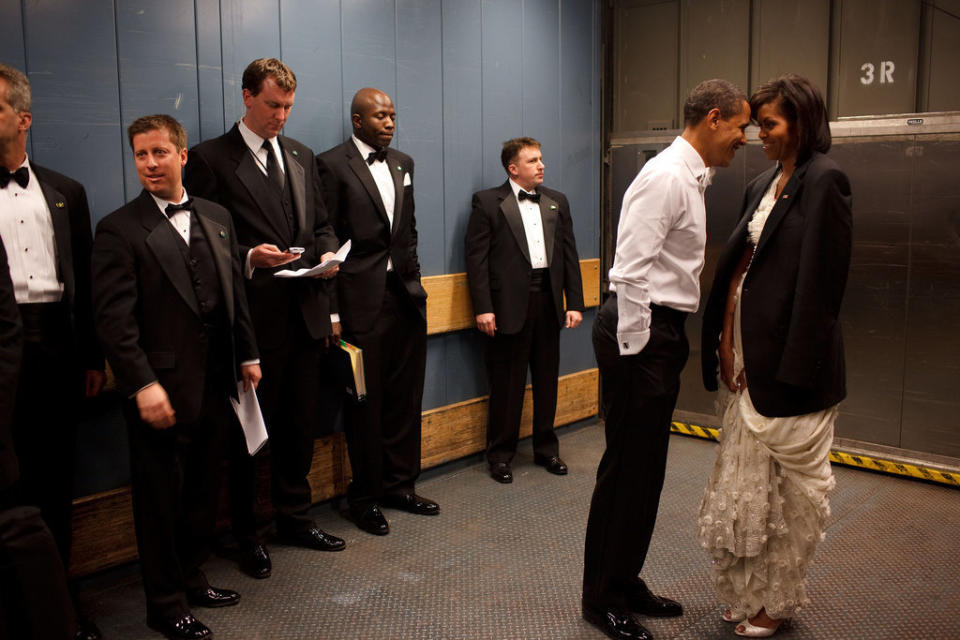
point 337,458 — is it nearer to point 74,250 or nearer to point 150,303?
point 150,303

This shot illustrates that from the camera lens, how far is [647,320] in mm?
2412

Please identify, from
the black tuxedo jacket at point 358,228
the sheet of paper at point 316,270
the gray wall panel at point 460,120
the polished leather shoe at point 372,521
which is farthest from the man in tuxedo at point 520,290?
the sheet of paper at point 316,270

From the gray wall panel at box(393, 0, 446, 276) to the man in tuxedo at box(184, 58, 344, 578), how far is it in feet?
2.66

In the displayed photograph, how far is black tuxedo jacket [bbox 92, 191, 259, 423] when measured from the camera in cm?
253

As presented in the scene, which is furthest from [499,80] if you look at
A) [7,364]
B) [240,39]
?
[7,364]

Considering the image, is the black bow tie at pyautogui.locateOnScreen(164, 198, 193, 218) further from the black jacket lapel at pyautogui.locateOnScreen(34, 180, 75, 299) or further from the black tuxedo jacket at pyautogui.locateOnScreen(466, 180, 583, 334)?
the black tuxedo jacket at pyautogui.locateOnScreen(466, 180, 583, 334)

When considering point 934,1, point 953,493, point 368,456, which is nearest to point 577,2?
point 934,1

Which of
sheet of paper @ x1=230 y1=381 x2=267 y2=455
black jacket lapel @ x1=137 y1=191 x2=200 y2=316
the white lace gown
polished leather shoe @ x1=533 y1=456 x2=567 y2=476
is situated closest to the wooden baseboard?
polished leather shoe @ x1=533 y1=456 x2=567 y2=476

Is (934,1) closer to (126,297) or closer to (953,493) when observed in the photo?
(953,493)

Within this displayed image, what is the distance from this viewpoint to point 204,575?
9.89 ft

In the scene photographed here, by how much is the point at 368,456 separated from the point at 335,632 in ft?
3.36

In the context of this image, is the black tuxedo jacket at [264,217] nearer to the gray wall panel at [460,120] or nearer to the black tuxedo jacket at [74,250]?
the black tuxedo jacket at [74,250]

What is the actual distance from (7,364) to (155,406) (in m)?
0.57

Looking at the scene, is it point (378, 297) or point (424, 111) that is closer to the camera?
point (378, 297)
